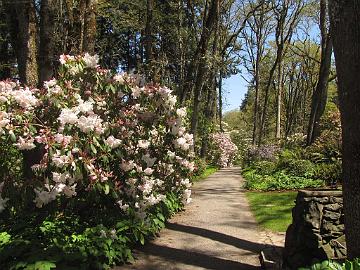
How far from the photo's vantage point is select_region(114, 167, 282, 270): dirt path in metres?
6.51

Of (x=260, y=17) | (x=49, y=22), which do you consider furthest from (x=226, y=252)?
(x=260, y=17)

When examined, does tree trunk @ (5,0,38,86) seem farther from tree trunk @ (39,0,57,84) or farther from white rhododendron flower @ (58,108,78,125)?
white rhododendron flower @ (58,108,78,125)

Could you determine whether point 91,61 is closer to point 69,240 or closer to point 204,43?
point 69,240

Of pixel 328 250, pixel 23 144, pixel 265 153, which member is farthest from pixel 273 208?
pixel 265 153

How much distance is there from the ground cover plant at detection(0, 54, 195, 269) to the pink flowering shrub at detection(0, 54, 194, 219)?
15mm

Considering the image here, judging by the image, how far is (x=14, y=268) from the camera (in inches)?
203

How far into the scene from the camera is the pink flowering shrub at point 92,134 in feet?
18.5

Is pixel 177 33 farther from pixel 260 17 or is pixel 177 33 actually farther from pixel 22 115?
pixel 22 115

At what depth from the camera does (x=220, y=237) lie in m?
8.12

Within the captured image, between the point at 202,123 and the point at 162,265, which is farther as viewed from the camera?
the point at 202,123

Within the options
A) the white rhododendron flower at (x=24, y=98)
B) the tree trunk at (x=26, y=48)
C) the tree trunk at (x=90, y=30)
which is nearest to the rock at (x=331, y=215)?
the white rhododendron flower at (x=24, y=98)

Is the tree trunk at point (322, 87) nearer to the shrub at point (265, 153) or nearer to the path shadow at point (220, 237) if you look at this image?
the shrub at point (265, 153)

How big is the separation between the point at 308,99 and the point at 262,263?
54351 millimetres

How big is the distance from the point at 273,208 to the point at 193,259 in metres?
4.92
